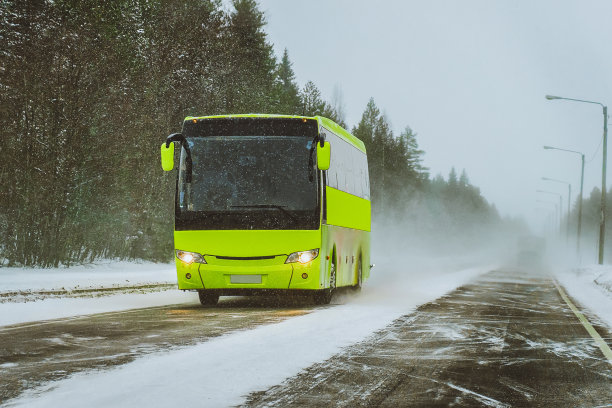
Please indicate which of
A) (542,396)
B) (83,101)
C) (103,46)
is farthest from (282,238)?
(103,46)

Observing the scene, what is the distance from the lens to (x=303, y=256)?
50.9 feet

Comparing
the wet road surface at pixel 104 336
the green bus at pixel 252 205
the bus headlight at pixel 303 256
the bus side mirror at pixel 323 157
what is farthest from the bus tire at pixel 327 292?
the bus side mirror at pixel 323 157

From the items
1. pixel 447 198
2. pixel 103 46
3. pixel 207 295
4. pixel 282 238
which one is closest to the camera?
pixel 282 238

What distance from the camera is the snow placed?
569 inches

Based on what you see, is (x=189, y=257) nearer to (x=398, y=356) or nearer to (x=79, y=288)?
(x=79, y=288)

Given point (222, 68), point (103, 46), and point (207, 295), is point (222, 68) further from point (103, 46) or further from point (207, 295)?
point (207, 295)

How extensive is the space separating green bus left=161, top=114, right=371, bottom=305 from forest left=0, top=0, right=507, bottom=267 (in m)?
11.5

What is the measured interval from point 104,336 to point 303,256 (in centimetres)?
566

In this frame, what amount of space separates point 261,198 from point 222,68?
88.9 feet

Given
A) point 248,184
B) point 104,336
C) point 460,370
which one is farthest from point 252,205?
point 460,370

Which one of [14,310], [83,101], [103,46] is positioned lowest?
[14,310]

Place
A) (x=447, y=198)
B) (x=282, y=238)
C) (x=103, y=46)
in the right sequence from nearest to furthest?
1. (x=282, y=238)
2. (x=103, y=46)
3. (x=447, y=198)

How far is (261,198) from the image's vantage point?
51.2ft

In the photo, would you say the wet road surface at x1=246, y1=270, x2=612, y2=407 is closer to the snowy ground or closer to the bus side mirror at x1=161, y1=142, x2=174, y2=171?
the snowy ground
